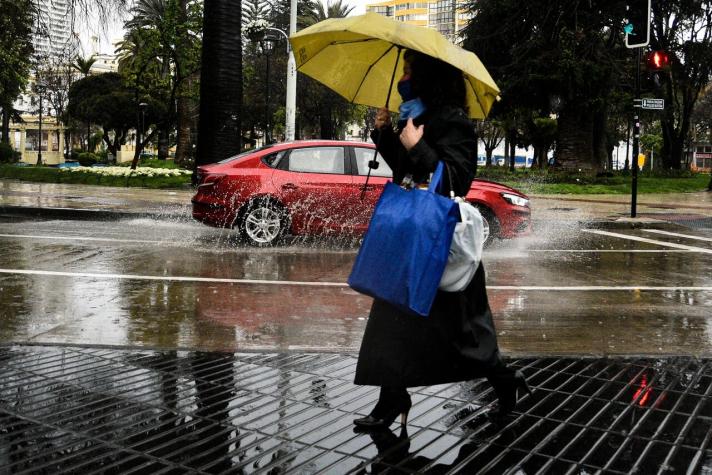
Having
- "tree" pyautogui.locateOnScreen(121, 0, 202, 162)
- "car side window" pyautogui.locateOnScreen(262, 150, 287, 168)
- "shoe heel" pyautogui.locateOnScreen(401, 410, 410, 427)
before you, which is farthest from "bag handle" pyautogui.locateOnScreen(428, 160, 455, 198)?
"tree" pyautogui.locateOnScreen(121, 0, 202, 162)

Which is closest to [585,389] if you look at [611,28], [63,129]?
[611,28]

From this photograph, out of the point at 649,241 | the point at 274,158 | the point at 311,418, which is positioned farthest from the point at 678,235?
the point at 311,418

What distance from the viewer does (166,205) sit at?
661 inches

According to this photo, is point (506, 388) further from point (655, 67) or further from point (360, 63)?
point (655, 67)

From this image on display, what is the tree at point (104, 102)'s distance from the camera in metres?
48.6

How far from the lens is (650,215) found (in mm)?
17312

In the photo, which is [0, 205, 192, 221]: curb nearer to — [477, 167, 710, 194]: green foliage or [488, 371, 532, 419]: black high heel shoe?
[488, 371, 532, 419]: black high heel shoe

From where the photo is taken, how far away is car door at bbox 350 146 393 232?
10.6 meters

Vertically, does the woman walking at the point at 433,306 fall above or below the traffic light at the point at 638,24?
below

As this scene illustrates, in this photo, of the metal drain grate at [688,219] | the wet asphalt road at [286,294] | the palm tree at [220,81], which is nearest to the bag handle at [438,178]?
the wet asphalt road at [286,294]

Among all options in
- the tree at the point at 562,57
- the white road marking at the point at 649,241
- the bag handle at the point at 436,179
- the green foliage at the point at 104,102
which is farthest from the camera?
the green foliage at the point at 104,102

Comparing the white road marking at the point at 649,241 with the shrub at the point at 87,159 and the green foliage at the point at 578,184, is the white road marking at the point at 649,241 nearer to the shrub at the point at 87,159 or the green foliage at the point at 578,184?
the green foliage at the point at 578,184

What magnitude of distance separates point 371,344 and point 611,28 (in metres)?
29.1

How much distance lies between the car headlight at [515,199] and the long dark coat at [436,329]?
26.0 feet
